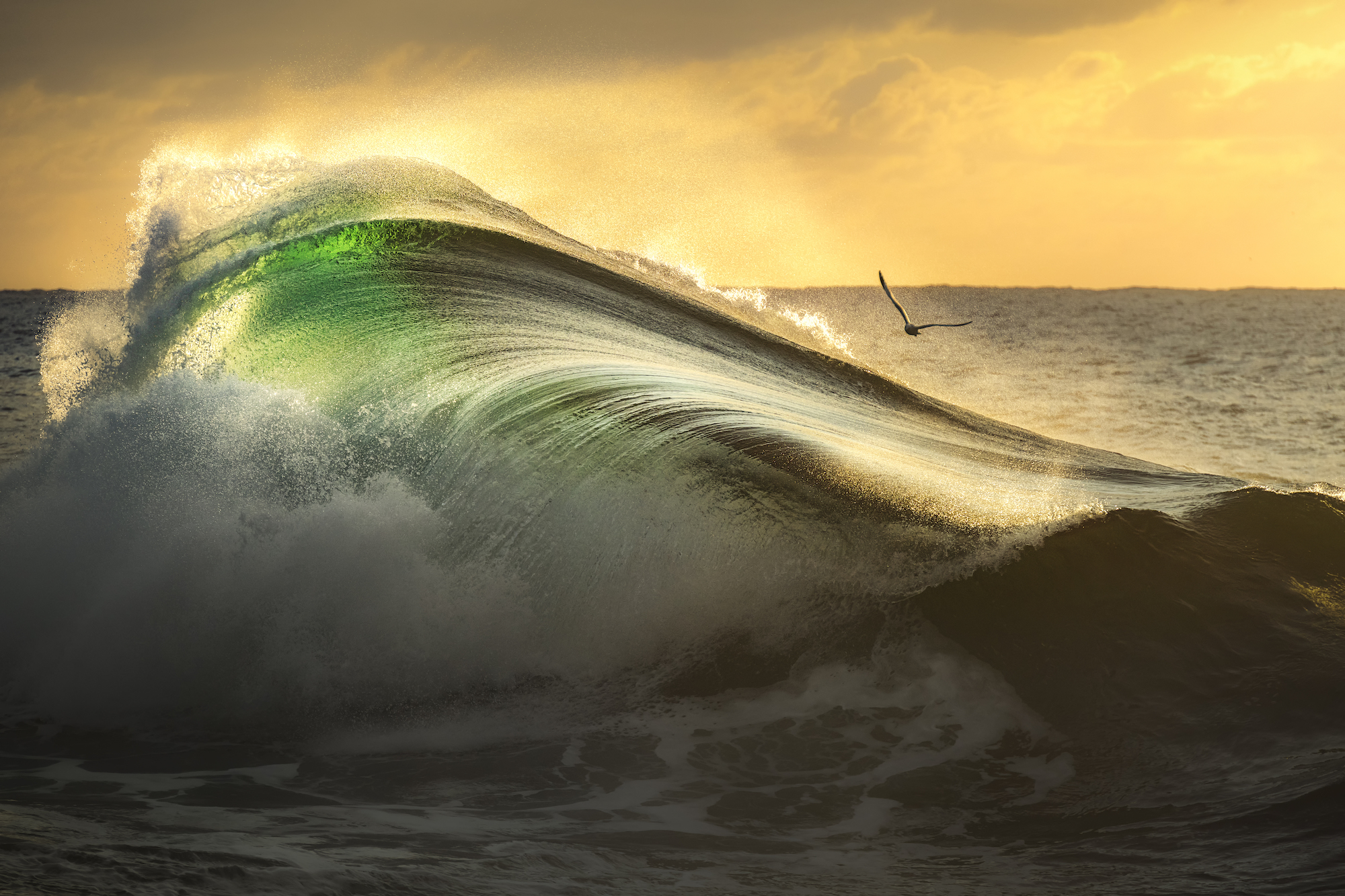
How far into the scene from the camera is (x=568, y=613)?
466cm

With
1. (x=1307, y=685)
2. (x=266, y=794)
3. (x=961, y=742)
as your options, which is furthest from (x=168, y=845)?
(x=1307, y=685)

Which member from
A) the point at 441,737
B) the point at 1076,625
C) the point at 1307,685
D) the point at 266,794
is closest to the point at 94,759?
the point at 266,794

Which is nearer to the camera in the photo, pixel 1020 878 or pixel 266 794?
pixel 1020 878

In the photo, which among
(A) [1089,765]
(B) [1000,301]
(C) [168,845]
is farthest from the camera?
(B) [1000,301]

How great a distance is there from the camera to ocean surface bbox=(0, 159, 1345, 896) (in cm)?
322

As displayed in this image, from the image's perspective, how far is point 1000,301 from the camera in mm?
59594

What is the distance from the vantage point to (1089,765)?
151 inches

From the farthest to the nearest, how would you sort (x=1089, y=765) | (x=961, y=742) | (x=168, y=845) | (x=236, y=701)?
(x=236, y=701) → (x=961, y=742) → (x=1089, y=765) → (x=168, y=845)

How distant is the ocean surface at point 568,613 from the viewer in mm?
3217

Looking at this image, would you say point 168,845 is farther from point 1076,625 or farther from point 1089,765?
point 1076,625

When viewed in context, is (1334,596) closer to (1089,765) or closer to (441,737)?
(1089,765)

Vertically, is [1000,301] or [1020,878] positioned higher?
[1000,301]

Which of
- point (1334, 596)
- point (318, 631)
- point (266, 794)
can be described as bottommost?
point (266, 794)

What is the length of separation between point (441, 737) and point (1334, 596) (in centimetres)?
462
